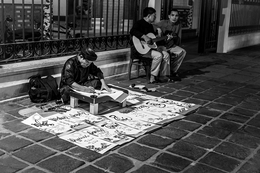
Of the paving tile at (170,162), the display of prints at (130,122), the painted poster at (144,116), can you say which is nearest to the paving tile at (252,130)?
the painted poster at (144,116)

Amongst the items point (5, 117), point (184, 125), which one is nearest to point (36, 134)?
point (5, 117)

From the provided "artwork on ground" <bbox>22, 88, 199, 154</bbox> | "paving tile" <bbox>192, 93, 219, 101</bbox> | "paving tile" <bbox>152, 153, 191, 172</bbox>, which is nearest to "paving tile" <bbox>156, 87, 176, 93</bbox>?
"paving tile" <bbox>192, 93, 219, 101</bbox>

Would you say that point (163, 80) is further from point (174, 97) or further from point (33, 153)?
point (33, 153)

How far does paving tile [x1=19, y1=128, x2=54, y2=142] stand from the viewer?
4.11 metres

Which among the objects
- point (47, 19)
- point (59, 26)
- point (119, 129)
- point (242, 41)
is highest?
point (47, 19)

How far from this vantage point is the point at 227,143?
4.23 metres

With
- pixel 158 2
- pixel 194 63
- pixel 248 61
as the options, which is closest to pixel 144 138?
pixel 158 2

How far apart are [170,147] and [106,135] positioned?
30.7 inches

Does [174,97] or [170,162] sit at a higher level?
[174,97]

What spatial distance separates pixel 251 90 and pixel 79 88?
363 centimetres

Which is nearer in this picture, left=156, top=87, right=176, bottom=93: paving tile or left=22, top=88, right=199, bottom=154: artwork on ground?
left=22, top=88, right=199, bottom=154: artwork on ground

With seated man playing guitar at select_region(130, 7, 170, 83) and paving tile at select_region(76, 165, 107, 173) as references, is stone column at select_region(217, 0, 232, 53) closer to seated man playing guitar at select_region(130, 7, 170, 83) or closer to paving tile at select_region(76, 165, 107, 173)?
seated man playing guitar at select_region(130, 7, 170, 83)

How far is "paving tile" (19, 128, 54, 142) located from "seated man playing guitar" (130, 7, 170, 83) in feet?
10.6

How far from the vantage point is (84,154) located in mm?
3742
